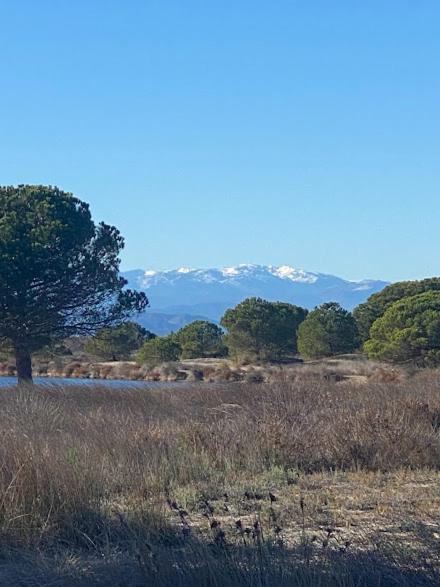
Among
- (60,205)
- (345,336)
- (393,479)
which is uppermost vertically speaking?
(60,205)

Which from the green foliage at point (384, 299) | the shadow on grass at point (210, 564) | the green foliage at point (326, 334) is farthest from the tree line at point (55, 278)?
the shadow on grass at point (210, 564)

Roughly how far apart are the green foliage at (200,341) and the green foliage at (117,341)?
663 centimetres

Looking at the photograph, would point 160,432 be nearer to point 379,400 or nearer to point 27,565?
point 379,400

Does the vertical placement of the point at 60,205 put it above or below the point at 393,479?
above

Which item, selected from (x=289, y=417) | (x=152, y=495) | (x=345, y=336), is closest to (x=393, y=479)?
(x=289, y=417)

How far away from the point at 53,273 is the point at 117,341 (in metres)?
9.95

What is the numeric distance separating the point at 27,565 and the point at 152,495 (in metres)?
2.36

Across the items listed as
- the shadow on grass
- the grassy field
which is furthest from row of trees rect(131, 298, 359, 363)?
the shadow on grass

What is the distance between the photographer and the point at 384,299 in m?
52.8

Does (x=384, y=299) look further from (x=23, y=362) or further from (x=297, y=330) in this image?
(x=23, y=362)

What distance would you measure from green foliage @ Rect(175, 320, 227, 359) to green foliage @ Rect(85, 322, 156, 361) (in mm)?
6633

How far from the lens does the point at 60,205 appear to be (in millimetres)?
28016

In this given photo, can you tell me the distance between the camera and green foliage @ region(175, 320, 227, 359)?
4988 centimetres

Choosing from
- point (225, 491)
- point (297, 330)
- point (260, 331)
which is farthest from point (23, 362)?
point (297, 330)
